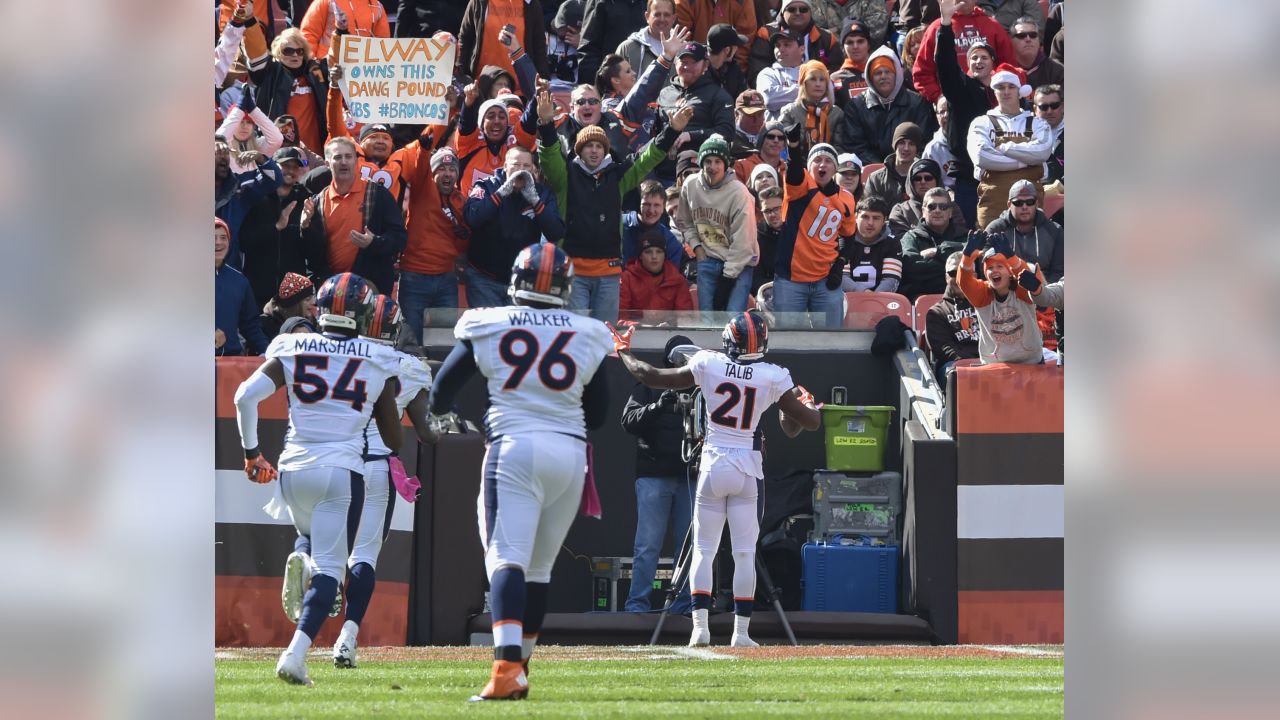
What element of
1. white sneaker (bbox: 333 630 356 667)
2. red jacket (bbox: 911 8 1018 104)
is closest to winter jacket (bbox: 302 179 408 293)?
Result: white sneaker (bbox: 333 630 356 667)

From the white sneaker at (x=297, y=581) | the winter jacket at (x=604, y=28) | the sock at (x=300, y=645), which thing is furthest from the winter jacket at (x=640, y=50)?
the sock at (x=300, y=645)

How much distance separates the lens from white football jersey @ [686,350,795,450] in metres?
11.3

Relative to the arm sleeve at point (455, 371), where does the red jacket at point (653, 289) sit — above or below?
above

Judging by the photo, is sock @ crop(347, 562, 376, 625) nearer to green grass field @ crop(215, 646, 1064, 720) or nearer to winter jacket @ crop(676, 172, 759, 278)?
green grass field @ crop(215, 646, 1064, 720)

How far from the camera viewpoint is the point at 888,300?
547 inches

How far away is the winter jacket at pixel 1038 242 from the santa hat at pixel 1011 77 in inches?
56.5

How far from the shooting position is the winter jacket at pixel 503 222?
12609mm

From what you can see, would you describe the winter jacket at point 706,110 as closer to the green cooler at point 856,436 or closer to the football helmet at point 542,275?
the green cooler at point 856,436
